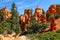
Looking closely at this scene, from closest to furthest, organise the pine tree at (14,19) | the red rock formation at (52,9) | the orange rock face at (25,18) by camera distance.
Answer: the pine tree at (14,19) < the orange rock face at (25,18) < the red rock formation at (52,9)

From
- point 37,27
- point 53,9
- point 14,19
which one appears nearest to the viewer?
point 37,27

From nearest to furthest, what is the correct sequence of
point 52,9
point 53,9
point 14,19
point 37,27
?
1. point 37,27
2. point 14,19
3. point 52,9
4. point 53,9

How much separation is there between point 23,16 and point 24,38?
25.1 m

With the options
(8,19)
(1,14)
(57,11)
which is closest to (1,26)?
(1,14)

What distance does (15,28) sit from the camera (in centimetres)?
5062

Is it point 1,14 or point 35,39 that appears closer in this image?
point 35,39

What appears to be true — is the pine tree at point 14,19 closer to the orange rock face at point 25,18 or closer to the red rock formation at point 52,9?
the orange rock face at point 25,18

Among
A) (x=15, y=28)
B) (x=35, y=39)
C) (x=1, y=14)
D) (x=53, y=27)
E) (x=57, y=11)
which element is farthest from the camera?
(x=57, y=11)

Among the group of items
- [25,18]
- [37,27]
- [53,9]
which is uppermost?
[53,9]

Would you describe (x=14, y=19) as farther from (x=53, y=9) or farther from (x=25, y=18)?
(x=53, y=9)

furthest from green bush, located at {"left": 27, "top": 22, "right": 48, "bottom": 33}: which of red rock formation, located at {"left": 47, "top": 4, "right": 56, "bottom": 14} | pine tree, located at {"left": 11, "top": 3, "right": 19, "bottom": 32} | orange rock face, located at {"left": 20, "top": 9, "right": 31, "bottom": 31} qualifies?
red rock formation, located at {"left": 47, "top": 4, "right": 56, "bottom": 14}

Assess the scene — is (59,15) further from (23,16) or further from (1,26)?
(1,26)

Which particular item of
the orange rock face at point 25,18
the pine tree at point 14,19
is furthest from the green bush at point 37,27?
the orange rock face at point 25,18

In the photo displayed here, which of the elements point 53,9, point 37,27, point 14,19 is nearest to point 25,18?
point 14,19
